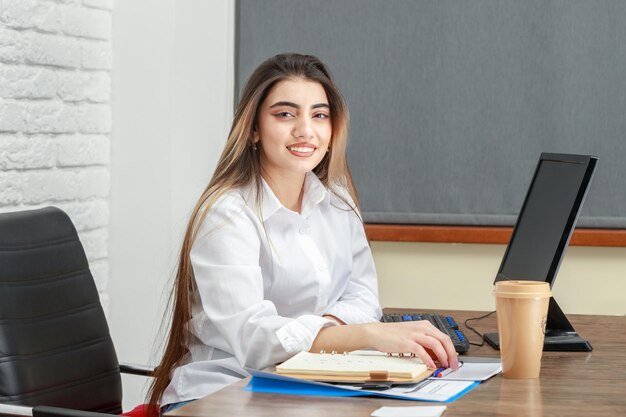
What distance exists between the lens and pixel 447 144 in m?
3.10

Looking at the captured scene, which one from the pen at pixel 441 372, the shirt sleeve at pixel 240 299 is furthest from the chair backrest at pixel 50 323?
the pen at pixel 441 372

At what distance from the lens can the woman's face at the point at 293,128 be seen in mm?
2010

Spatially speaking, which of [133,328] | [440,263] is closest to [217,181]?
[133,328]

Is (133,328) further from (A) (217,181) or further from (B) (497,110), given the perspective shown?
(B) (497,110)

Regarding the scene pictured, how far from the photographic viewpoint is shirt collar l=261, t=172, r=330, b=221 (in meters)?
1.99

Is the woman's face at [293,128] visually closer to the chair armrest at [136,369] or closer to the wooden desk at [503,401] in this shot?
the chair armrest at [136,369]

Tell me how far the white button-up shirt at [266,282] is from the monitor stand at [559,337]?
0.31 m

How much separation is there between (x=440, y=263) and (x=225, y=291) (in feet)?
4.87

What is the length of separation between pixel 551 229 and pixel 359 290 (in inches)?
18.0

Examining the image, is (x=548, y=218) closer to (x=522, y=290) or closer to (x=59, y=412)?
(x=522, y=290)

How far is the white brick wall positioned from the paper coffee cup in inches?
52.1

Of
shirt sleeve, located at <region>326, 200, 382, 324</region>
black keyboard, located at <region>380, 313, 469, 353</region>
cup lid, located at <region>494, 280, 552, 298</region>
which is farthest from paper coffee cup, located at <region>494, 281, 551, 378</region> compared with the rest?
shirt sleeve, located at <region>326, 200, 382, 324</region>

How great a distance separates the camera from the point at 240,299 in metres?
1.76

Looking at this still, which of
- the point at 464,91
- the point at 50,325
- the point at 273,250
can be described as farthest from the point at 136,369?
the point at 464,91
